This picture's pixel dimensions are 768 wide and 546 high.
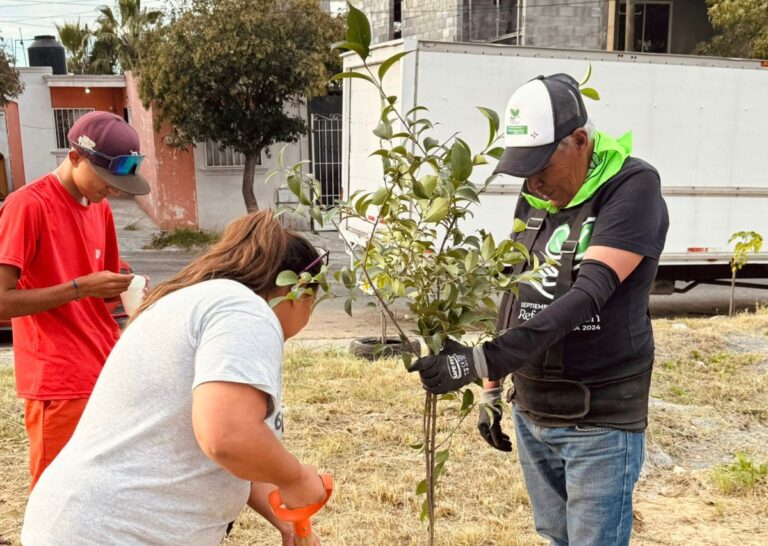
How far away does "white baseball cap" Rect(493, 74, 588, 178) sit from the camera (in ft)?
7.18

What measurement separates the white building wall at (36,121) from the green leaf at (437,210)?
22427mm

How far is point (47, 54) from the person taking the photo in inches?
1041

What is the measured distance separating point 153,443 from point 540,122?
1.30 m

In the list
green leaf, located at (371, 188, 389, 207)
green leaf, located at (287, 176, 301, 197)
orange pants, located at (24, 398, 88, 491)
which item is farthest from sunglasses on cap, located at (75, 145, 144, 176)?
green leaf, located at (371, 188, 389, 207)

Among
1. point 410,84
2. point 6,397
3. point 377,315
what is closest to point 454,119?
point 410,84

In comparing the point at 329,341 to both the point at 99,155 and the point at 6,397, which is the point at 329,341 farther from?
the point at 99,155

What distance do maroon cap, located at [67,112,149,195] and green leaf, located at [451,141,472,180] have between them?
1.49m

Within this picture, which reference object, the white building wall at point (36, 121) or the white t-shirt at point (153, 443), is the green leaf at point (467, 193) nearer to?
the white t-shirt at point (153, 443)

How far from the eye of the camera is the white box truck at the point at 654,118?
27.5 feet

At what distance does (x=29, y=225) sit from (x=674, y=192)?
8025mm

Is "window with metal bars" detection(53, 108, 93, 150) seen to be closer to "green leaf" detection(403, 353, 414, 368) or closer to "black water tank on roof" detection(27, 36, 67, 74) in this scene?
"black water tank on roof" detection(27, 36, 67, 74)

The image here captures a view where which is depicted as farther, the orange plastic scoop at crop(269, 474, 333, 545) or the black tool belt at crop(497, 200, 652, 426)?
the black tool belt at crop(497, 200, 652, 426)

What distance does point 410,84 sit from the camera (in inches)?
320

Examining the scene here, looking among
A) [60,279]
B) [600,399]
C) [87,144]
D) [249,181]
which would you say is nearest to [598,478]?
[600,399]
